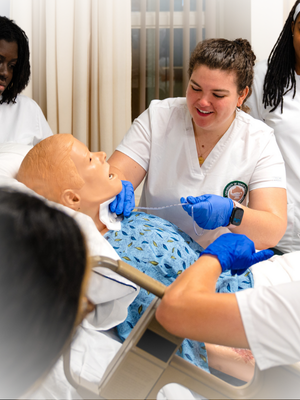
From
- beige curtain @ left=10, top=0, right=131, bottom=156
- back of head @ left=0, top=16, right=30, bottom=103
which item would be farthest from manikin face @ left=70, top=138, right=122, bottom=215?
beige curtain @ left=10, top=0, right=131, bottom=156

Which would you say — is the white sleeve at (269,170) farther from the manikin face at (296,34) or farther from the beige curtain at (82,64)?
the beige curtain at (82,64)

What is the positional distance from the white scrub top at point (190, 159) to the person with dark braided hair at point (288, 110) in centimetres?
26

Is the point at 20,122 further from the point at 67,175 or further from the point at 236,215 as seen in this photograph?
the point at 236,215

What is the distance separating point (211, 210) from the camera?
50.8 inches

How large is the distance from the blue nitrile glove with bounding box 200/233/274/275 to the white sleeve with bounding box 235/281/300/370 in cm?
14

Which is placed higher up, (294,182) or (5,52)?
(5,52)

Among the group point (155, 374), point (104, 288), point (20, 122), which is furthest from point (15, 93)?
point (155, 374)

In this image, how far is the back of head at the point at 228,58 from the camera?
1410mm

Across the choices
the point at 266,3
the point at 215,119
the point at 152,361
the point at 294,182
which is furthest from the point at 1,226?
the point at 266,3

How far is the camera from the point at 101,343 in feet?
3.20

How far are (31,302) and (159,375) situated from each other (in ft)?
1.02

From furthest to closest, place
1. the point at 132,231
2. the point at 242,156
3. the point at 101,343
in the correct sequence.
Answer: the point at 242,156
the point at 132,231
the point at 101,343

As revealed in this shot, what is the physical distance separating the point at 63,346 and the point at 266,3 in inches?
101

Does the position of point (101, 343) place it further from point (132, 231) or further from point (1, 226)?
point (1, 226)
